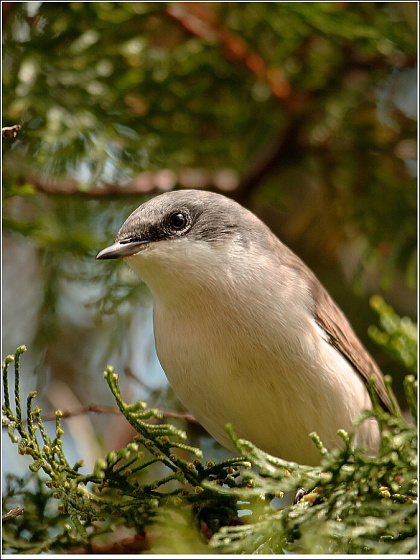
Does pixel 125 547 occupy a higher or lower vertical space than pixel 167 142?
lower

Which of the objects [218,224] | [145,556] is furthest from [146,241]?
[145,556]

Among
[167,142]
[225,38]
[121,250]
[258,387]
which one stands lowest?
[258,387]

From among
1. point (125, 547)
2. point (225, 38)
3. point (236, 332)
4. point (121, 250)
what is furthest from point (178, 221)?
point (225, 38)

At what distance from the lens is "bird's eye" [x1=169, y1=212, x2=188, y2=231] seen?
2.65 metres

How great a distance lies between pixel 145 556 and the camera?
6.80 ft

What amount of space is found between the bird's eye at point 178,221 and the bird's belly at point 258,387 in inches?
14.7

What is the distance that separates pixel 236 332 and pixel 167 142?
5.79ft

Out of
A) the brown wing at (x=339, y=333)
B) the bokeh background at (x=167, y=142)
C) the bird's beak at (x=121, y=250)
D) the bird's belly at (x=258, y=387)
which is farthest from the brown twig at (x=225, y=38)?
the bird's belly at (x=258, y=387)

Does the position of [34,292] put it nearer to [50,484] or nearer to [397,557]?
[50,484]

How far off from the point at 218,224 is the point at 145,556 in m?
1.36

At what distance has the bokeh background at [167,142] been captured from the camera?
3.38m

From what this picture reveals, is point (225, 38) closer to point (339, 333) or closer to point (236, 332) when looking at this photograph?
point (339, 333)

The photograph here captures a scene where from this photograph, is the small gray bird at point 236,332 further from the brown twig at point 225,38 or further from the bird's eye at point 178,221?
the brown twig at point 225,38

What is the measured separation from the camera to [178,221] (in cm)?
267
